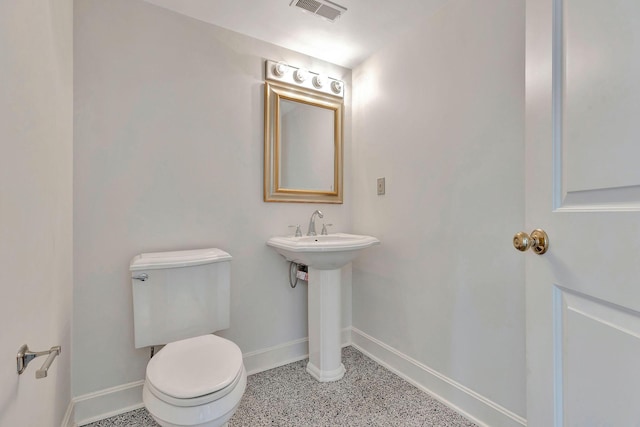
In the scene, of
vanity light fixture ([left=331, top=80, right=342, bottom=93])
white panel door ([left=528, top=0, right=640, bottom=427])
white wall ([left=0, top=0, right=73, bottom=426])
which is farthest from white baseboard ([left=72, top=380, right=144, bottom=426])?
vanity light fixture ([left=331, top=80, right=342, bottom=93])

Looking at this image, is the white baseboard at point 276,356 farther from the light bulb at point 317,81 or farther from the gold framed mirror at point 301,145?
the light bulb at point 317,81

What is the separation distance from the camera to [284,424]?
1.47 meters

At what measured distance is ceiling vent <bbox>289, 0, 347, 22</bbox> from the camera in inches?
63.9

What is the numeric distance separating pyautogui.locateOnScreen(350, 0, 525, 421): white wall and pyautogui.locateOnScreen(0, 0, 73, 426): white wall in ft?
5.53

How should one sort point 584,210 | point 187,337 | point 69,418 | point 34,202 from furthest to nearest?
point 187,337 → point 69,418 → point 34,202 → point 584,210

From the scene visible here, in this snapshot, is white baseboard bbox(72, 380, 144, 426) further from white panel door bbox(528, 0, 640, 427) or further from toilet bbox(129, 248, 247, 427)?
white panel door bbox(528, 0, 640, 427)

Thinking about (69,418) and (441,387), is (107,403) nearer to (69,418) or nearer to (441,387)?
(69,418)

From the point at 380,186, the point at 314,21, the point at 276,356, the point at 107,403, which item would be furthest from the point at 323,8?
the point at 107,403

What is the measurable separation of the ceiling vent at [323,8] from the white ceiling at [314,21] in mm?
32

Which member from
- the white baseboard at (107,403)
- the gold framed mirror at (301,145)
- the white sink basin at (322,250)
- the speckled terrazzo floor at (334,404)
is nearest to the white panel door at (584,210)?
the speckled terrazzo floor at (334,404)

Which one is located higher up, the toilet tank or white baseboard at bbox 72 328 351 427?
the toilet tank

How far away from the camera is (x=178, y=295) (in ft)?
4.88

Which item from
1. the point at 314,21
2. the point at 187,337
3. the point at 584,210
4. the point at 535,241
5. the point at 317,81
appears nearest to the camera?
the point at 584,210

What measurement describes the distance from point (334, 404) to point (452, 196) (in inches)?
50.4
